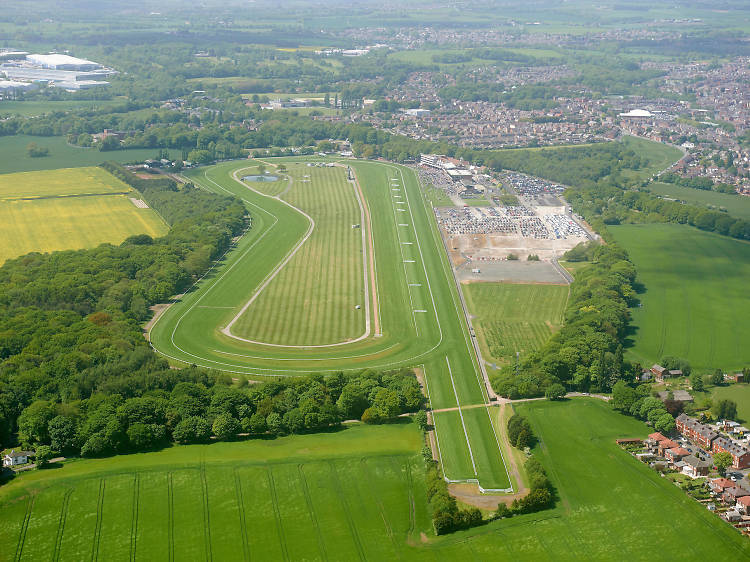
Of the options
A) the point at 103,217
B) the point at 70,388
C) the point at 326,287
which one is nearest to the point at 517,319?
the point at 326,287

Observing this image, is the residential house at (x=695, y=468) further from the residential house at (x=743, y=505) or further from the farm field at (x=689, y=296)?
the farm field at (x=689, y=296)

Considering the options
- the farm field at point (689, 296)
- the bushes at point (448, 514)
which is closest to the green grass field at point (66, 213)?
the farm field at point (689, 296)

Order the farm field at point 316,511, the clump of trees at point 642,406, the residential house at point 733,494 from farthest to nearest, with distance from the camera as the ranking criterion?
the clump of trees at point 642,406
the residential house at point 733,494
the farm field at point 316,511

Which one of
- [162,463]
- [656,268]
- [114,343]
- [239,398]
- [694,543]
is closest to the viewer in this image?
[694,543]

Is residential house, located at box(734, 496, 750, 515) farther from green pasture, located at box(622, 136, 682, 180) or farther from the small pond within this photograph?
green pasture, located at box(622, 136, 682, 180)

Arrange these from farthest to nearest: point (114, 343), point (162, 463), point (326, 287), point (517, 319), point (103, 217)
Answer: point (103, 217), point (326, 287), point (517, 319), point (114, 343), point (162, 463)

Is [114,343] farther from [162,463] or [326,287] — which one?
[326,287]
